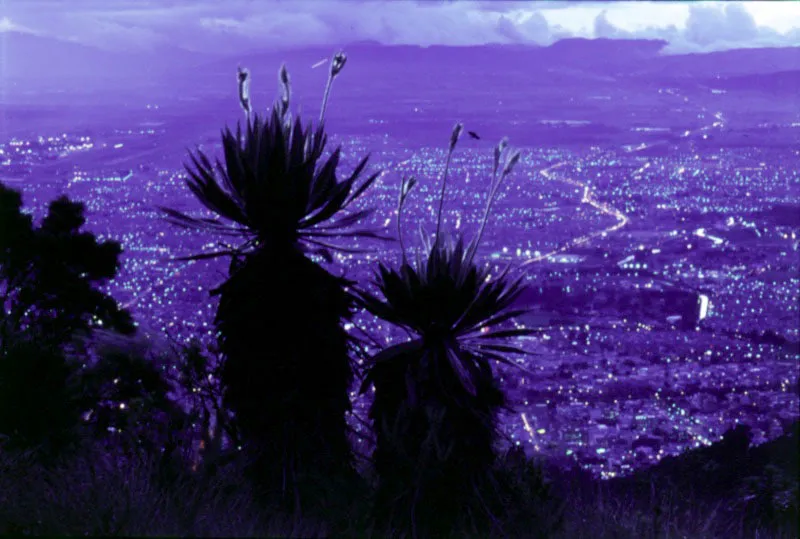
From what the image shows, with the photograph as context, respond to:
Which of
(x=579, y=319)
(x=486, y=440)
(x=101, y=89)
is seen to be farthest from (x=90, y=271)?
(x=579, y=319)

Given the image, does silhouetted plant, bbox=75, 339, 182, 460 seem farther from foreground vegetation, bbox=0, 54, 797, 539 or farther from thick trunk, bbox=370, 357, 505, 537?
thick trunk, bbox=370, 357, 505, 537

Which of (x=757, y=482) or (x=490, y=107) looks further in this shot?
(x=490, y=107)

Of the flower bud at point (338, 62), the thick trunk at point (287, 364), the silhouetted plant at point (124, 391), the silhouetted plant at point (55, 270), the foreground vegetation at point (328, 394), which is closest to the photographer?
the foreground vegetation at point (328, 394)

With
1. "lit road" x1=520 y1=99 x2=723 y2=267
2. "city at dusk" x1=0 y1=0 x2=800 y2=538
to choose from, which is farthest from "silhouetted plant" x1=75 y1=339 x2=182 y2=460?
"lit road" x1=520 y1=99 x2=723 y2=267

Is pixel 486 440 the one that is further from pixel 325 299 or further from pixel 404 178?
pixel 404 178

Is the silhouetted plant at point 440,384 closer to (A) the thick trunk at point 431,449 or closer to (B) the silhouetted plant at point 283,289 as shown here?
(A) the thick trunk at point 431,449

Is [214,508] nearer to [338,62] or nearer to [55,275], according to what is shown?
[338,62]

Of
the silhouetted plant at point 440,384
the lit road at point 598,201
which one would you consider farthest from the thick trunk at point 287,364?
the lit road at point 598,201
